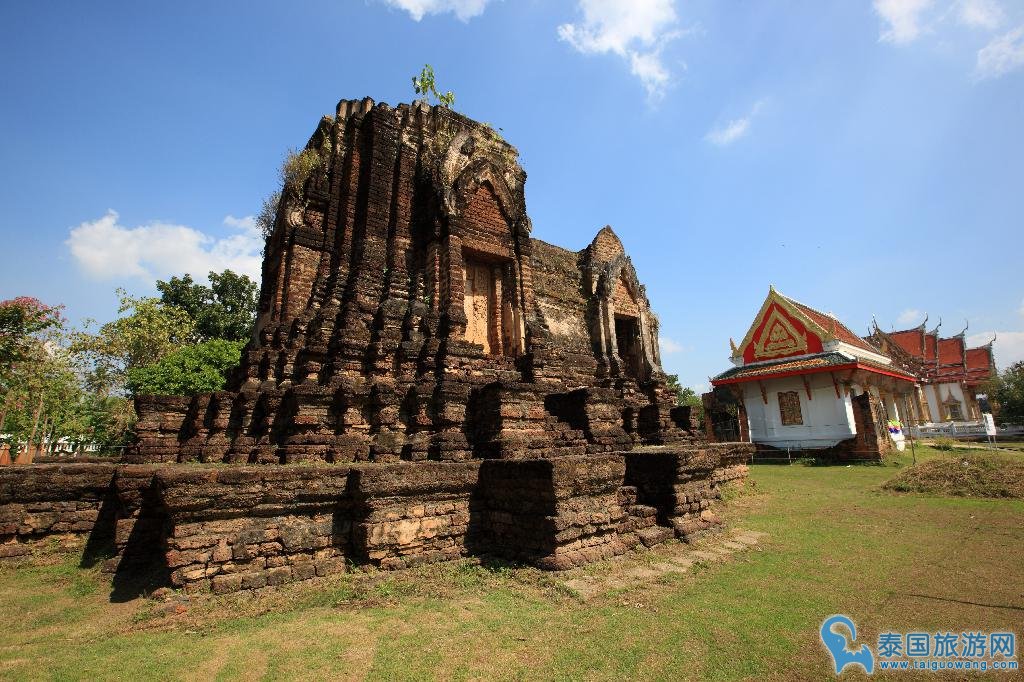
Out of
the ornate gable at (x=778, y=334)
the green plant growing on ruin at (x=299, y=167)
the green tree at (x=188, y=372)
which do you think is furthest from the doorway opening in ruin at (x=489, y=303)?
the ornate gable at (x=778, y=334)

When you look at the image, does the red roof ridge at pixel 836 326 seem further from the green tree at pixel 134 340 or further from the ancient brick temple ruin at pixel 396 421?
the green tree at pixel 134 340

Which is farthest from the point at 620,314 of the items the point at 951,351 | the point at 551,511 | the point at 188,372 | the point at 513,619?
the point at 951,351

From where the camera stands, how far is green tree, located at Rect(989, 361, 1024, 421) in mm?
32969

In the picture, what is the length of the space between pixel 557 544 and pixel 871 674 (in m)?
2.74

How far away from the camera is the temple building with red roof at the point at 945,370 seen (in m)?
Answer: 38.0

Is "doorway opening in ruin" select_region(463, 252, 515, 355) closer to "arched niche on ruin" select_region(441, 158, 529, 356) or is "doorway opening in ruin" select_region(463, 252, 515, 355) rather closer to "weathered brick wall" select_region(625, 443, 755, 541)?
"arched niche on ruin" select_region(441, 158, 529, 356)

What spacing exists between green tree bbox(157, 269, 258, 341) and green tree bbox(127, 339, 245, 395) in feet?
34.7

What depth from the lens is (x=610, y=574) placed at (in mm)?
5090

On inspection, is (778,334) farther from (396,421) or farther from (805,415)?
(396,421)

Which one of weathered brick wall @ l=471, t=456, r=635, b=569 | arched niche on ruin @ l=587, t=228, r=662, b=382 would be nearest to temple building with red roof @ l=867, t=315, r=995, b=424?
arched niche on ruin @ l=587, t=228, r=662, b=382

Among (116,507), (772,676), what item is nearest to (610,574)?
(772,676)

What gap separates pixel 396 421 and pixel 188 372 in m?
15.3

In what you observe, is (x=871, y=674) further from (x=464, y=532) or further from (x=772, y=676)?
(x=464, y=532)

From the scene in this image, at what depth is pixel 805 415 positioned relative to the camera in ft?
69.9
